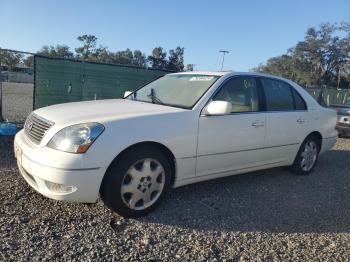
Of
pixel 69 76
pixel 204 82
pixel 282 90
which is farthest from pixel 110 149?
pixel 69 76

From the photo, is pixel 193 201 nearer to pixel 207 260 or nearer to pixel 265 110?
pixel 207 260

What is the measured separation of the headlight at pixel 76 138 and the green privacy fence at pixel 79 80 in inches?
213

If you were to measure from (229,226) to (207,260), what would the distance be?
755 millimetres

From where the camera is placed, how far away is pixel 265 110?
498 centimetres

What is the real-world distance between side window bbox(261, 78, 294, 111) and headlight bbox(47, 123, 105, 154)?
103 inches

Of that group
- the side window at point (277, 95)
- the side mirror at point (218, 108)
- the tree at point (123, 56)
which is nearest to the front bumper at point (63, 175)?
the side mirror at point (218, 108)

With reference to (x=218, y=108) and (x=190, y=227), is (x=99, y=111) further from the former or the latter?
(x=190, y=227)

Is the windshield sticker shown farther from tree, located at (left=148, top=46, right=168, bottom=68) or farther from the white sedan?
tree, located at (left=148, top=46, right=168, bottom=68)

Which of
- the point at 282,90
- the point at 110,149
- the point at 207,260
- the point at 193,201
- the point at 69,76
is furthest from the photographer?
the point at 69,76

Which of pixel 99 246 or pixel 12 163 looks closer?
pixel 99 246

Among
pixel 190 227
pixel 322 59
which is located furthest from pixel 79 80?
pixel 322 59

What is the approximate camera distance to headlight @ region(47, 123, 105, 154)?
10.8 feet

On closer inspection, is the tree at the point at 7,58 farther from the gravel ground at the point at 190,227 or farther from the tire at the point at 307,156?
the tire at the point at 307,156

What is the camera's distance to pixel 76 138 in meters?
3.33
